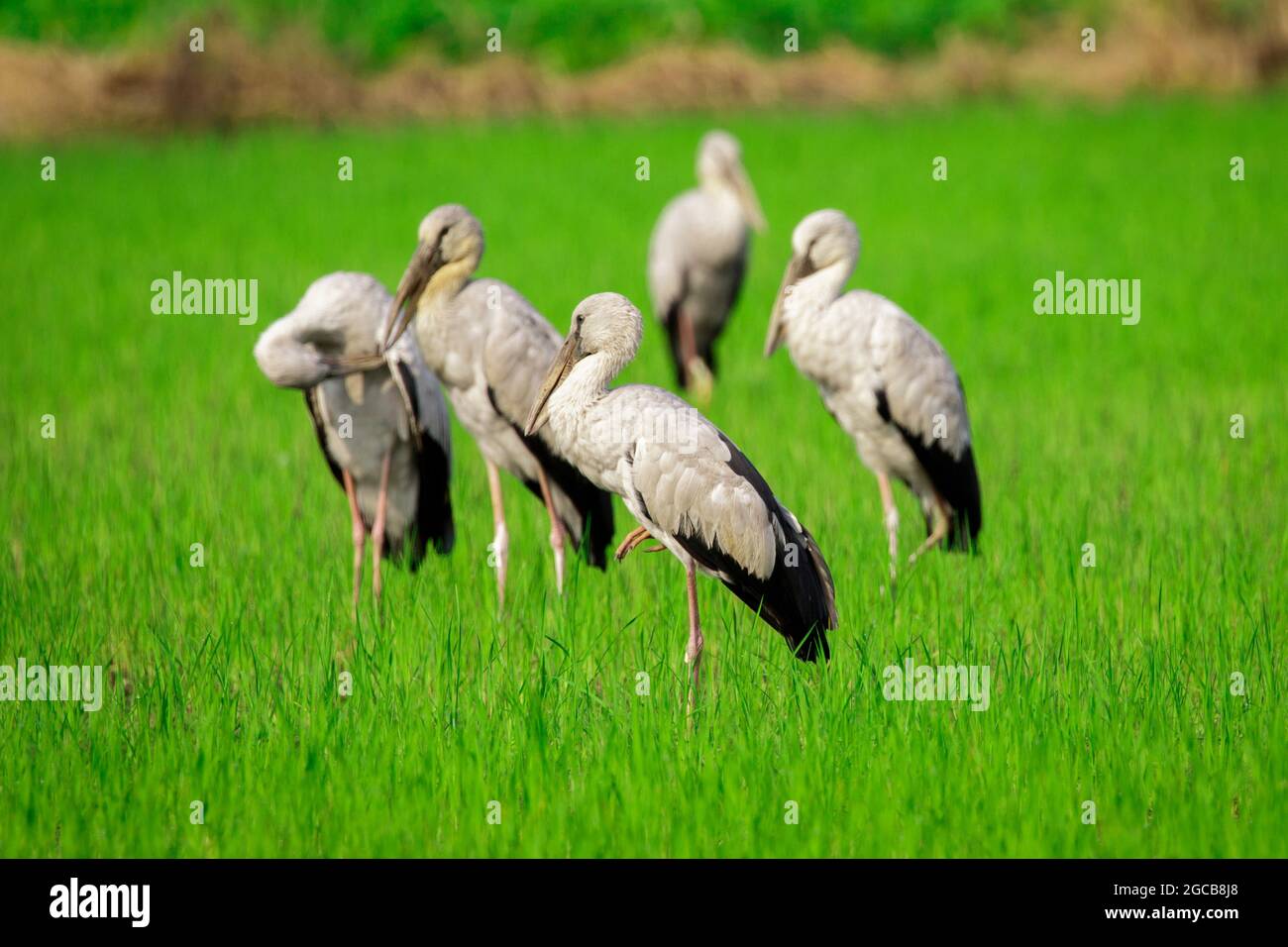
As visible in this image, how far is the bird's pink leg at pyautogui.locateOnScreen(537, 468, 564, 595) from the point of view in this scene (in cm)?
579

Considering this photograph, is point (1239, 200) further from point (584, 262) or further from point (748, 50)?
point (748, 50)

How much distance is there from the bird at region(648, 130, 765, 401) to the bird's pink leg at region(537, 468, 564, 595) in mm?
4273

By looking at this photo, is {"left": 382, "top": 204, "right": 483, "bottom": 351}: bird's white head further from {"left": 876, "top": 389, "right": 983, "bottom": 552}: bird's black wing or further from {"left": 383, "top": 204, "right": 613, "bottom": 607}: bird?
{"left": 876, "top": 389, "right": 983, "bottom": 552}: bird's black wing

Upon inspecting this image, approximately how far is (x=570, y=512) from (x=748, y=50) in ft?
61.5

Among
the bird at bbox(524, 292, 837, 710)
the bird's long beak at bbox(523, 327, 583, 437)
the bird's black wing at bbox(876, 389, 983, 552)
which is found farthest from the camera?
the bird's black wing at bbox(876, 389, 983, 552)

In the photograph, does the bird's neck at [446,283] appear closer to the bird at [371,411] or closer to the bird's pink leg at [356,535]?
the bird at [371,411]

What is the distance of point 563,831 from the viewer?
3881 millimetres

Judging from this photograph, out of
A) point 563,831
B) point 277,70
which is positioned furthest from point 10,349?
point 277,70

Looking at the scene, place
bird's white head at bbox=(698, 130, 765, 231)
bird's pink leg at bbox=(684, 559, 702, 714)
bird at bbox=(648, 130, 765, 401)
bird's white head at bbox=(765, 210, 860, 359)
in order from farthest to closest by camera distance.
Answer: bird's white head at bbox=(698, 130, 765, 231) → bird at bbox=(648, 130, 765, 401) → bird's white head at bbox=(765, 210, 860, 359) → bird's pink leg at bbox=(684, 559, 702, 714)

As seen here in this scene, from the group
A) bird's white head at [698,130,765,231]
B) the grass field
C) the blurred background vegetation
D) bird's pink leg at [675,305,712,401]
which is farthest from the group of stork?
the blurred background vegetation

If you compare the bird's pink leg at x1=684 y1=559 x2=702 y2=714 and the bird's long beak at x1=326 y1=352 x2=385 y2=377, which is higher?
the bird's long beak at x1=326 y1=352 x2=385 y2=377

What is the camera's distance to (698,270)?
10.4 meters

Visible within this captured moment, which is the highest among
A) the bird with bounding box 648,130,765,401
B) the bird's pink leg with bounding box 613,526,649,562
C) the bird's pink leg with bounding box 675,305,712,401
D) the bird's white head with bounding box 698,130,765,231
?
the bird's white head with bounding box 698,130,765,231

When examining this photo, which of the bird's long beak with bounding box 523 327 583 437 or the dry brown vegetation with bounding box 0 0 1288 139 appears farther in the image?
the dry brown vegetation with bounding box 0 0 1288 139
